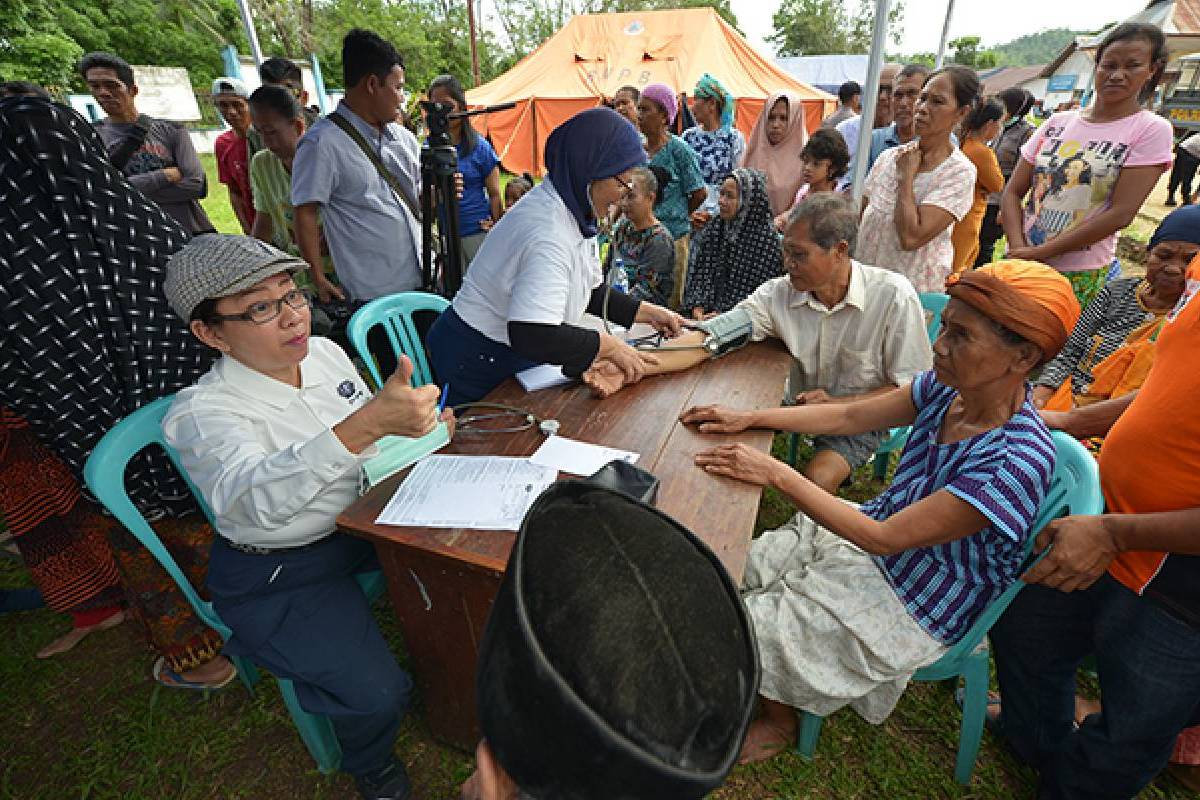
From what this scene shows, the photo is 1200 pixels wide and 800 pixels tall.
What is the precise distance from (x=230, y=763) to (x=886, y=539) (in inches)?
86.5

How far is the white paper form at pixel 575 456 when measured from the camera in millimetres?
1603

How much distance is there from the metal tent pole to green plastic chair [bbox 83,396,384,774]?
140 inches

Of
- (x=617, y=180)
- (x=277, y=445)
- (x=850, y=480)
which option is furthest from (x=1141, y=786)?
(x=277, y=445)

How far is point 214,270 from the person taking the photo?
134cm

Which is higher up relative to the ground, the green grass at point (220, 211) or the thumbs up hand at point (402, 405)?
the thumbs up hand at point (402, 405)

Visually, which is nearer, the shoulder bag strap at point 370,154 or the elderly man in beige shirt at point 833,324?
the elderly man in beige shirt at point 833,324

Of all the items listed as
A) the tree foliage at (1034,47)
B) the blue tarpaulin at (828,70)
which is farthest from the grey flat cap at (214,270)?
the tree foliage at (1034,47)

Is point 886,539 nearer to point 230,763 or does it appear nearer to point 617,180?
point 617,180

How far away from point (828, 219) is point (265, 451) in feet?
6.68

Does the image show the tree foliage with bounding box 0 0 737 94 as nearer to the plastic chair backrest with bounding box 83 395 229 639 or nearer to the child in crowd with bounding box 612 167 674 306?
the child in crowd with bounding box 612 167 674 306

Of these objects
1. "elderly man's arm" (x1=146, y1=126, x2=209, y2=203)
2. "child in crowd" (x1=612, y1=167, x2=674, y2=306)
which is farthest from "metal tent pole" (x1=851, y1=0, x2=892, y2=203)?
"elderly man's arm" (x1=146, y1=126, x2=209, y2=203)

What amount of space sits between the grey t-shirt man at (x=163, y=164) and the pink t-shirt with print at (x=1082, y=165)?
5.40 m

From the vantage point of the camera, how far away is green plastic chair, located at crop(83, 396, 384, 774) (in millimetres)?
1527

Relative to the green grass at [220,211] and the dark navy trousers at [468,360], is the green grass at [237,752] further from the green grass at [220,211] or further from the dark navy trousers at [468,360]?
the green grass at [220,211]
